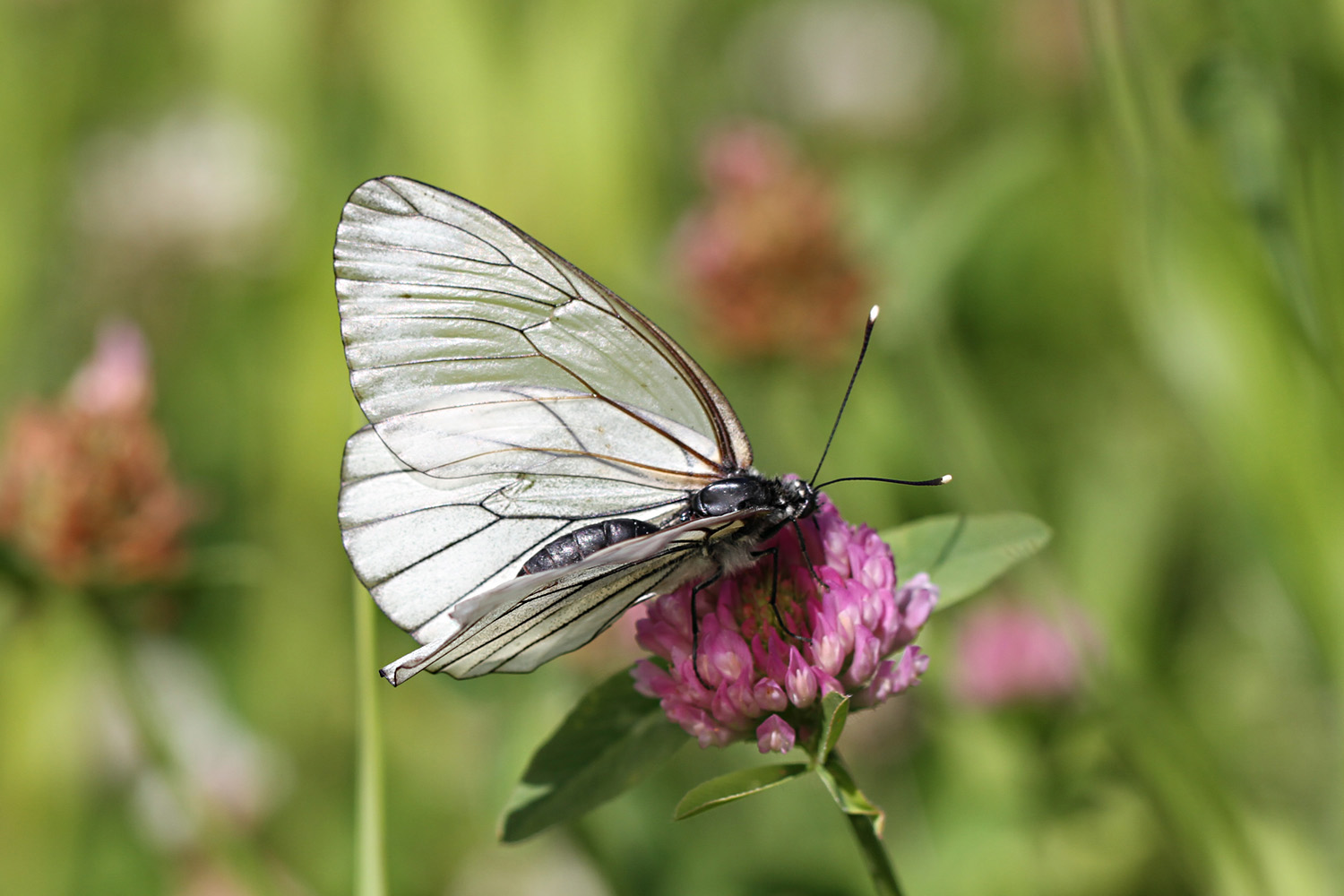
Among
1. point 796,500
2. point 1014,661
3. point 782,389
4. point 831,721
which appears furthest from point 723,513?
point 782,389

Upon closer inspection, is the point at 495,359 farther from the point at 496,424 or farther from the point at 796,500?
the point at 796,500

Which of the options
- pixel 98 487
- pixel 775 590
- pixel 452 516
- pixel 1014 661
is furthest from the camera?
pixel 1014 661

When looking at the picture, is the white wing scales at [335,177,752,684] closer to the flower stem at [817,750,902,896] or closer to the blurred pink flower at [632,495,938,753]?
the blurred pink flower at [632,495,938,753]

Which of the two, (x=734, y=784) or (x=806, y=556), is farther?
(x=806, y=556)

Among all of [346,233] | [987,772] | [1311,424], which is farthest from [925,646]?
[346,233]

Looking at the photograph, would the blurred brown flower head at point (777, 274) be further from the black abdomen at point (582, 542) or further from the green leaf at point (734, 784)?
the green leaf at point (734, 784)

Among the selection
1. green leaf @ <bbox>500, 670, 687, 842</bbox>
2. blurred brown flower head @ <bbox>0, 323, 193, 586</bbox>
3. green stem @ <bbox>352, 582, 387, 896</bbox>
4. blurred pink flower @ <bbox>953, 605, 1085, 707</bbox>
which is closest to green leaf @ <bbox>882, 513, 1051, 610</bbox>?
green leaf @ <bbox>500, 670, 687, 842</bbox>

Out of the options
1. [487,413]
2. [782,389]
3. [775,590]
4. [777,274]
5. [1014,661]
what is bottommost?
[1014,661]
